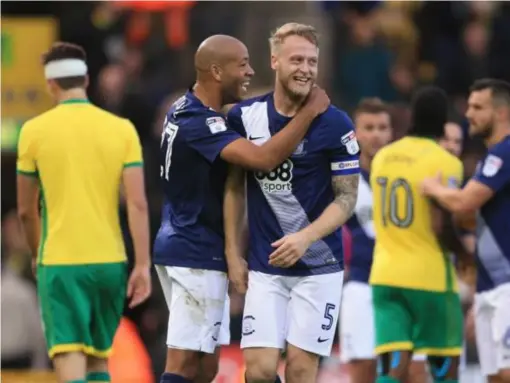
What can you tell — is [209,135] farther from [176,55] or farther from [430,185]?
[176,55]

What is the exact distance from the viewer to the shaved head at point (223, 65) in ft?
32.2

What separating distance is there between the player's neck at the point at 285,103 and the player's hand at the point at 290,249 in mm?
758

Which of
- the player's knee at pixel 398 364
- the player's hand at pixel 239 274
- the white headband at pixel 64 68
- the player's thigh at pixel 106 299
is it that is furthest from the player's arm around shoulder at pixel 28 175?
the player's knee at pixel 398 364

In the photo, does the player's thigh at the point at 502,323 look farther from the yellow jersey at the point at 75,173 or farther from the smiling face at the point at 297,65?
the yellow jersey at the point at 75,173

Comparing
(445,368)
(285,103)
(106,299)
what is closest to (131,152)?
(106,299)

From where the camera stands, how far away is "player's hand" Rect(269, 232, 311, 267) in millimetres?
9250

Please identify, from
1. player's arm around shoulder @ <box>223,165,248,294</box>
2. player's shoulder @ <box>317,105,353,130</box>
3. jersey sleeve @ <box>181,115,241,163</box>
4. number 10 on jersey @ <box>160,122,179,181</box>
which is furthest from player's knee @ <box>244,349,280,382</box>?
player's shoulder @ <box>317,105,353,130</box>

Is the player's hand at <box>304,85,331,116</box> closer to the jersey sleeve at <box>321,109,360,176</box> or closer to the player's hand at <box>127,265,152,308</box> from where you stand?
the jersey sleeve at <box>321,109,360,176</box>

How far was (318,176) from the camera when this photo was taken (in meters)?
9.53

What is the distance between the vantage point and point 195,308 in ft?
32.2

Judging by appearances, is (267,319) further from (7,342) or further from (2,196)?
(2,196)

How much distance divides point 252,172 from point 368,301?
322cm

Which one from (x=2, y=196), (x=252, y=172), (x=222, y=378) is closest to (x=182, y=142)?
(x=252, y=172)

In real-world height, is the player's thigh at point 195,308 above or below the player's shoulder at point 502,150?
below
